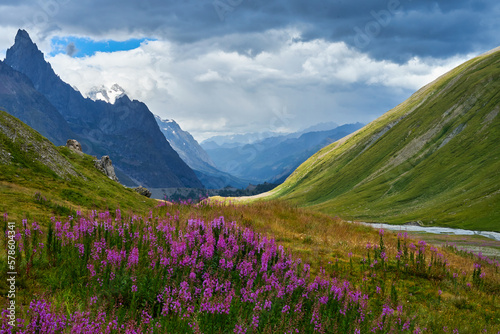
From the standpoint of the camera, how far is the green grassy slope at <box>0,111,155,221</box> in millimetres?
12469

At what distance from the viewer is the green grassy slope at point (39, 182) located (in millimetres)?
12469

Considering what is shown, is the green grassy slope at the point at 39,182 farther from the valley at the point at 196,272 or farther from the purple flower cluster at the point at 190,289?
the purple flower cluster at the point at 190,289

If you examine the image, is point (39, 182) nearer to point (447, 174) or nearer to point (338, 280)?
point (338, 280)

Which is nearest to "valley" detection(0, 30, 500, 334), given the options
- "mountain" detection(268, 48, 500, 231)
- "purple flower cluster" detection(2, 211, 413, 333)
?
"purple flower cluster" detection(2, 211, 413, 333)

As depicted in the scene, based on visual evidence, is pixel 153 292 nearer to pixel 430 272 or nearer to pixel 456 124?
pixel 430 272

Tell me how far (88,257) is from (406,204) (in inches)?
5972

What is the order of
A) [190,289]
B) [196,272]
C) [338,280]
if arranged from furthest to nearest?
[338,280] < [196,272] < [190,289]

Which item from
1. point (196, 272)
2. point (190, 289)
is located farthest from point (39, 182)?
point (190, 289)

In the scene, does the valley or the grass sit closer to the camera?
the valley

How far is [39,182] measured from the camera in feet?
54.0

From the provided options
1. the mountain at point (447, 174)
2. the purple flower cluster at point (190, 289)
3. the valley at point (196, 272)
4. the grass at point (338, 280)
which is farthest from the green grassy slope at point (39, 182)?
the mountain at point (447, 174)

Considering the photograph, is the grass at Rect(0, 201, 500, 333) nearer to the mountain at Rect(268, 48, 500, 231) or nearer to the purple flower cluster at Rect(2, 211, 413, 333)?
the purple flower cluster at Rect(2, 211, 413, 333)

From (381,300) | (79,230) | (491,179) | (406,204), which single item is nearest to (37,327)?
(79,230)

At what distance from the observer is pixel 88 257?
309 inches
